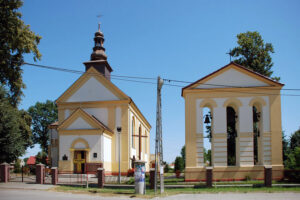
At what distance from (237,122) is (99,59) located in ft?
66.8

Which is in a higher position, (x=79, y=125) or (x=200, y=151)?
(x=79, y=125)

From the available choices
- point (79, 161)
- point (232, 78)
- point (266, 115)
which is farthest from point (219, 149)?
point (79, 161)

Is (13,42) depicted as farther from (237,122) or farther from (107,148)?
(237,122)

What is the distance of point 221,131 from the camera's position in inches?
895

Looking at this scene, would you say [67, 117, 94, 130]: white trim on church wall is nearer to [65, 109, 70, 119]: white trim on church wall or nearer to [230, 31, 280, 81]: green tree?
[65, 109, 70, 119]: white trim on church wall

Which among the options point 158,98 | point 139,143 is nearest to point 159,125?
point 158,98

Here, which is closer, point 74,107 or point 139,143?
point 74,107

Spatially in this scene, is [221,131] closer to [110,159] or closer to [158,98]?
[158,98]

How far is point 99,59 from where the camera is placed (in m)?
37.0

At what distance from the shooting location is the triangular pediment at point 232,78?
76.4 feet

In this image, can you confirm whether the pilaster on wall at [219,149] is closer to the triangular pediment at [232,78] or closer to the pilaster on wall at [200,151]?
the pilaster on wall at [200,151]

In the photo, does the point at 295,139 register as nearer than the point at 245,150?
No

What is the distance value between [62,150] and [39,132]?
1534 inches

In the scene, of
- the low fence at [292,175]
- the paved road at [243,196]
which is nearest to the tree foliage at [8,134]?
the paved road at [243,196]
